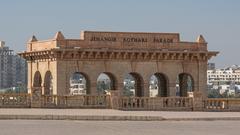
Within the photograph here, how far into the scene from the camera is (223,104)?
120 feet

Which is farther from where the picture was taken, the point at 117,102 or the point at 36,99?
the point at 117,102

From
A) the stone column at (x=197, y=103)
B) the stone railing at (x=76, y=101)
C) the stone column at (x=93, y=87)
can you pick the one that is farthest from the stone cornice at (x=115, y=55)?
the stone column at (x=197, y=103)

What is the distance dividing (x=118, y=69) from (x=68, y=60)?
12.0ft

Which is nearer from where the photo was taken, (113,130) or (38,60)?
(113,130)

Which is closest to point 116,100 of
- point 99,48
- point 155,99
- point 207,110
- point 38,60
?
point 155,99

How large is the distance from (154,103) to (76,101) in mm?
4304

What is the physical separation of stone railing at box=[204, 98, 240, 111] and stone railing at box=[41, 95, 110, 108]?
5.77 metres

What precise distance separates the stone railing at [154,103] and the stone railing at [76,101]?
0.73 meters

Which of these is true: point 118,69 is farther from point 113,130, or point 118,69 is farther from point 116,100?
point 113,130

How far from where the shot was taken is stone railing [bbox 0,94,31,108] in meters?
33.1

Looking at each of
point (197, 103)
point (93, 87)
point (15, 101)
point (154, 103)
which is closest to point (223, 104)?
point (197, 103)

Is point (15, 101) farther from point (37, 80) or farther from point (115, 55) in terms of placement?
point (37, 80)

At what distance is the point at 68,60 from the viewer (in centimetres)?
4141

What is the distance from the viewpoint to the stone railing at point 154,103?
115 ft
